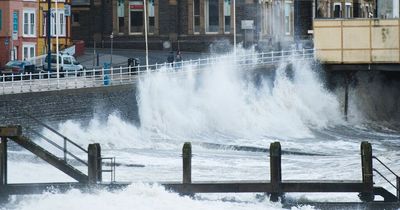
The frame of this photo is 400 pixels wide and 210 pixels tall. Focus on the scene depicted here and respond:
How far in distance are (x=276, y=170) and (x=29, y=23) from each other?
4717 cm

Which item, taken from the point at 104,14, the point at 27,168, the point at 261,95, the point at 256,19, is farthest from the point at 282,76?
the point at 27,168

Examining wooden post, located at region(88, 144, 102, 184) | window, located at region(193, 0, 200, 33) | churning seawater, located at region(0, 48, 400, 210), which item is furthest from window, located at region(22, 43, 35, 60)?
wooden post, located at region(88, 144, 102, 184)

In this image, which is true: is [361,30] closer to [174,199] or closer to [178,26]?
[178,26]

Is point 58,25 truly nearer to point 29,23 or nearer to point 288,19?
point 29,23

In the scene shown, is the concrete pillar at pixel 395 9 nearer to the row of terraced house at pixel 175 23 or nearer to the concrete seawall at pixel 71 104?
the concrete seawall at pixel 71 104

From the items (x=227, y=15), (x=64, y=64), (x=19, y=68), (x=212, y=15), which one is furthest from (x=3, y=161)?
(x=212, y=15)

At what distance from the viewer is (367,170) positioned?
Result: 42.8 metres

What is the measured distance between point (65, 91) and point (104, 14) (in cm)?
4120

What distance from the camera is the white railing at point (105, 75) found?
2466 inches

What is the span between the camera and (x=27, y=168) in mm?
52344

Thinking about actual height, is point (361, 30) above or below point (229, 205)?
above

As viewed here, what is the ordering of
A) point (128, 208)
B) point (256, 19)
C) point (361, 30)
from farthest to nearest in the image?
point (256, 19)
point (361, 30)
point (128, 208)

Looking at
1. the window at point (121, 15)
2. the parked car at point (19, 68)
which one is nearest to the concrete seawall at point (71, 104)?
the parked car at point (19, 68)

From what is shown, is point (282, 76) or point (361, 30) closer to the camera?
point (361, 30)
